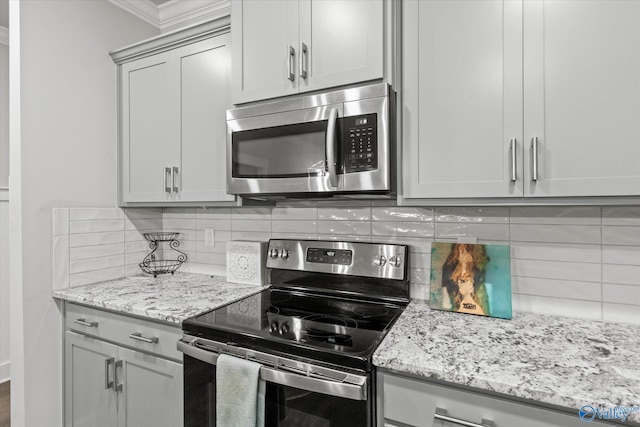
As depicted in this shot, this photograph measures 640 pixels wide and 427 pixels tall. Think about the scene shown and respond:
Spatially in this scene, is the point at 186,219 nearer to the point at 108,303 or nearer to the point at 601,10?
the point at 108,303

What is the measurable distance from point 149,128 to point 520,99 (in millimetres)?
1833

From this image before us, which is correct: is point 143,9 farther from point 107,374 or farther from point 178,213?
point 107,374

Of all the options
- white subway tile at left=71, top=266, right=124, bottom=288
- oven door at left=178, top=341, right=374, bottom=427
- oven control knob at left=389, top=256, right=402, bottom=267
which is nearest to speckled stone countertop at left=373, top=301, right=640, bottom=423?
oven door at left=178, top=341, right=374, bottom=427

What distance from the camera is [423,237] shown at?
161 cm

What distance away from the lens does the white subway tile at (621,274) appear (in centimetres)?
126

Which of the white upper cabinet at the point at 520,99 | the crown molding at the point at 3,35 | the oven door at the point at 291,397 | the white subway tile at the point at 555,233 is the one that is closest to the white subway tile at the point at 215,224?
the oven door at the point at 291,397

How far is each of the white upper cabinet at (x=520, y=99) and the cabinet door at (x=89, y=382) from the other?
5.25 feet

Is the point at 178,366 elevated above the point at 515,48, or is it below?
below

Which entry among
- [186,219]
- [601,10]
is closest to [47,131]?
[186,219]

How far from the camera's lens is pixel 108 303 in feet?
5.27

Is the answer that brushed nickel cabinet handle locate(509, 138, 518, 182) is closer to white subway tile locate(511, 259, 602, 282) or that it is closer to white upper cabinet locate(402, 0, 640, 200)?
white upper cabinet locate(402, 0, 640, 200)

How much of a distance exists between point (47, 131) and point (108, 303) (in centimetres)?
96

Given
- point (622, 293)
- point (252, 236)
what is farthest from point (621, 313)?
point (252, 236)

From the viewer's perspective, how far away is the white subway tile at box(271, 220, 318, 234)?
187 cm
